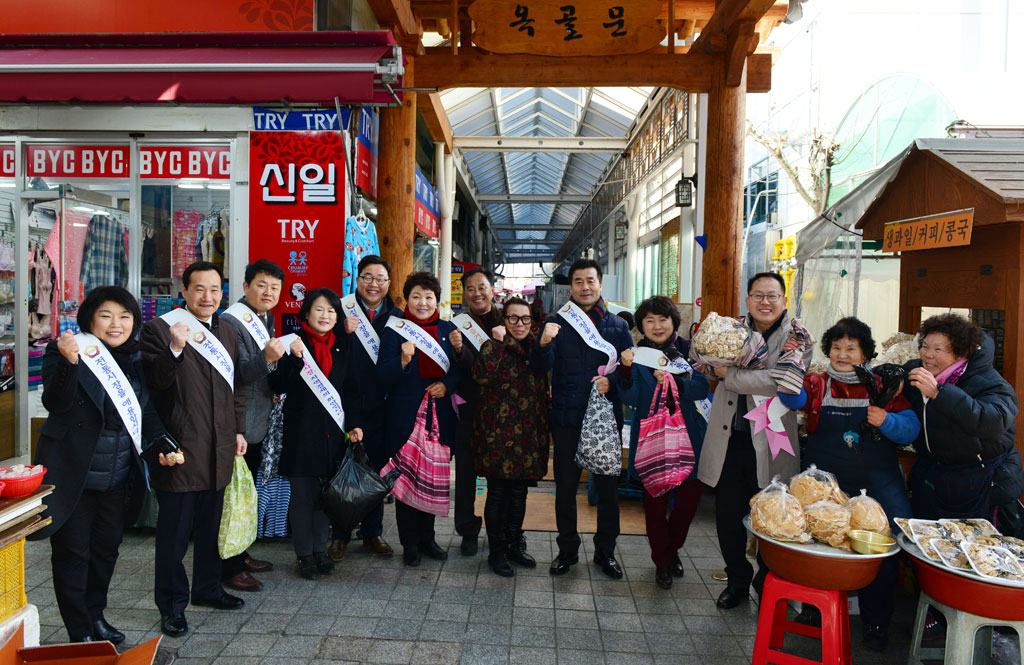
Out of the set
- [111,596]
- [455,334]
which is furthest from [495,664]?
[111,596]

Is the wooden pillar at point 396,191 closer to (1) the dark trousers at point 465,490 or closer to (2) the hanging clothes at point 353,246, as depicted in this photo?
(2) the hanging clothes at point 353,246

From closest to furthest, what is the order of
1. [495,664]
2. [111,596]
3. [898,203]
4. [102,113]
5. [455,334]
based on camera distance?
[495,664]
[111,596]
[455,334]
[898,203]
[102,113]

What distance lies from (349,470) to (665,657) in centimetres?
210

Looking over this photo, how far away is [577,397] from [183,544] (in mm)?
2410

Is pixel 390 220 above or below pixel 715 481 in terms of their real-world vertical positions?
above

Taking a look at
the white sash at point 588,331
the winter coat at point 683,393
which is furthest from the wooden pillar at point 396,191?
the winter coat at point 683,393

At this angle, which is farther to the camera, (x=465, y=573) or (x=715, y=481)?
(x=465, y=573)

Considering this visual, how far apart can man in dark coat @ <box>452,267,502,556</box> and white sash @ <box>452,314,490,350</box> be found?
0.03m

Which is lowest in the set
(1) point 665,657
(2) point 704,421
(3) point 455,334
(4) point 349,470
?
(1) point 665,657

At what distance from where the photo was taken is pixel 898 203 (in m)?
4.66

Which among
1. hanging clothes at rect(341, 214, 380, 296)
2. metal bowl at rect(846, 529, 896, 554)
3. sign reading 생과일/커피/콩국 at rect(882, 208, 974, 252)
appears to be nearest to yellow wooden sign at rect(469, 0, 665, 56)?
hanging clothes at rect(341, 214, 380, 296)

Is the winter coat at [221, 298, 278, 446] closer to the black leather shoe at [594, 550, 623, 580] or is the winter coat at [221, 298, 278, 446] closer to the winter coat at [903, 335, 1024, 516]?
the black leather shoe at [594, 550, 623, 580]

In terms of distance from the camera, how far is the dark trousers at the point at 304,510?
4086 mm

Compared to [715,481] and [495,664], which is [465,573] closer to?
[495,664]
